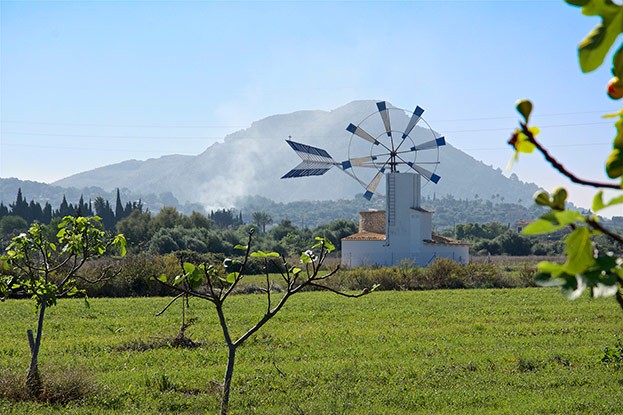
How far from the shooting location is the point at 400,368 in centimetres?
1031

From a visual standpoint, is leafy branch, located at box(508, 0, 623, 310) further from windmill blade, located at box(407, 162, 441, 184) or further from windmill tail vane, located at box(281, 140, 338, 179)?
windmill blade, located at box(407, 162, 441, 184)

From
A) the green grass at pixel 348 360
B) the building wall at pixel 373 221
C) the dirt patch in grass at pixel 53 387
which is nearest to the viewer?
the dirt patch in grass at pixel 53 387

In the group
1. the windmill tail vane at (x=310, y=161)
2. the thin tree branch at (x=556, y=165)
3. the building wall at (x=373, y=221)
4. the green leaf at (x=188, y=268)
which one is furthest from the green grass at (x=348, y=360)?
the windmill tail vane at (x=310, y=161)

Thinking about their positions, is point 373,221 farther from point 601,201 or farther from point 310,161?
point 601,201

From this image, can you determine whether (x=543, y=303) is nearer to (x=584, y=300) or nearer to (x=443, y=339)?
(x=584, y=300)

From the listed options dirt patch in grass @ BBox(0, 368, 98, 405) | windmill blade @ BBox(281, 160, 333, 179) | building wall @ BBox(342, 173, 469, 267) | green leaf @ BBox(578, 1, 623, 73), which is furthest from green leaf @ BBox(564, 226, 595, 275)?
windmill blade @ BBox(281, 160, 333, 179)

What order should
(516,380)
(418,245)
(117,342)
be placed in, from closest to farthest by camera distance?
(516,380) → (117,342) → (418,245)

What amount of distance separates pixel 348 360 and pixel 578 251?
1066 centimetres

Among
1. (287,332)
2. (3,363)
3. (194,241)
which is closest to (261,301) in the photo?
(287,332)

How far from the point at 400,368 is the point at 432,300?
12.3m

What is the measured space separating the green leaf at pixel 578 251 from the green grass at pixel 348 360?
7161 millimetres

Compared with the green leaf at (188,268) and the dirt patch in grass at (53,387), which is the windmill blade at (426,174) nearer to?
the dirt patch in grass at (53,387)

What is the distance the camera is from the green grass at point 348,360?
8250mm

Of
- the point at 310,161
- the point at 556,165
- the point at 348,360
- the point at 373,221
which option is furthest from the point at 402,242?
the point at 556,165
